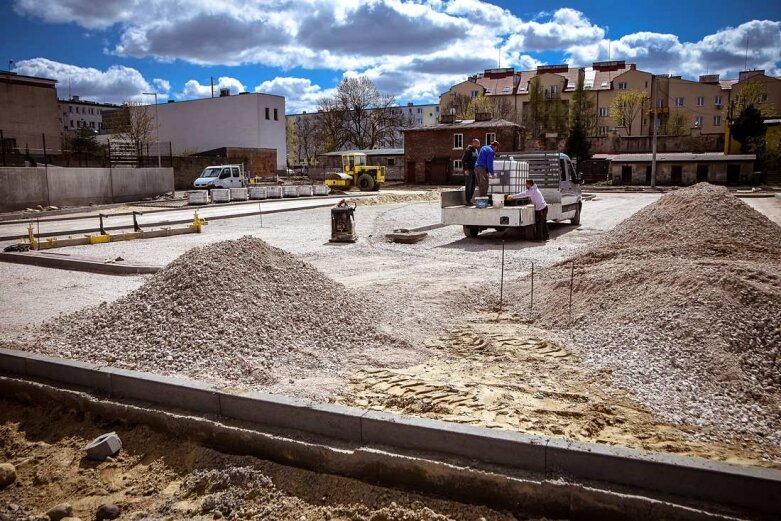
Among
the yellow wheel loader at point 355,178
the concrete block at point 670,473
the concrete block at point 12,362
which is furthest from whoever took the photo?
the yellow wheel loader at point 355,178

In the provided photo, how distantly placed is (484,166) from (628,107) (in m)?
68.0

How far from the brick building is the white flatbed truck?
36341mm

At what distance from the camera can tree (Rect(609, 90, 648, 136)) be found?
74325mm

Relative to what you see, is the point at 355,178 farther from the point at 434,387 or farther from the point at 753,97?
the point at 753,97

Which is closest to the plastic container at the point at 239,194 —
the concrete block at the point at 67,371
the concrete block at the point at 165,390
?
the concrete block at the point at 67,371

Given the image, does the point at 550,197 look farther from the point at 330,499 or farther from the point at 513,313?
the point at 330,499

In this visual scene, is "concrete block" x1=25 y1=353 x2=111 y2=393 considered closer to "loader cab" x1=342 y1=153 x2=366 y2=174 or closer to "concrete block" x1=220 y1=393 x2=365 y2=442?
"concrete block" x1=220 y1=393 x2=365 y2=442

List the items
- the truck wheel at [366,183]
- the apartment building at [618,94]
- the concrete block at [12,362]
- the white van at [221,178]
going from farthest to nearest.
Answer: the apartment building at [618,94], the truck wheel at [366,183], the white van at [221,178], the concrete block at [12,362]

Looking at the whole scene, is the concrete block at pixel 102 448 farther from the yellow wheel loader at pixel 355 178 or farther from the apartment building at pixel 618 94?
the apartment building at pixel 618 94

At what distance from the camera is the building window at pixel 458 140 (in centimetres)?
5550

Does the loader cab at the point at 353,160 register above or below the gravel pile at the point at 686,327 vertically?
above

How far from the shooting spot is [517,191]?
631 inches

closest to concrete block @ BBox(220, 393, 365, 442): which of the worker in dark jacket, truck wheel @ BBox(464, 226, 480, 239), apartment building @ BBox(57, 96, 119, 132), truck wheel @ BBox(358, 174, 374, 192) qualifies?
truck wheel @ BBox(464, 226, 480, 239)

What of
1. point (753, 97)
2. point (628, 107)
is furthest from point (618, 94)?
point (753, 97)
